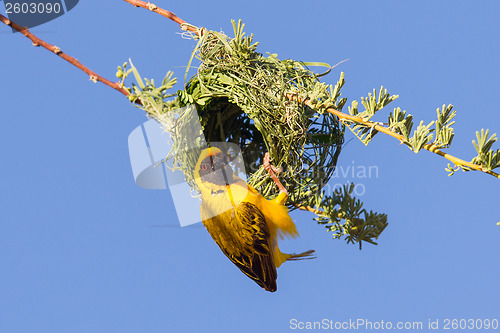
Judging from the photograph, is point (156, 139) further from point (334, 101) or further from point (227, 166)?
point (334, 101)

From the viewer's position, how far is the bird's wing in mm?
3369

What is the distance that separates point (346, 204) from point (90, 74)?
1809 millimetres

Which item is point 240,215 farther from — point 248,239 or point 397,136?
point 397,136

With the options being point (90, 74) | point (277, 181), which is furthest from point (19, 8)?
point (277, 181)

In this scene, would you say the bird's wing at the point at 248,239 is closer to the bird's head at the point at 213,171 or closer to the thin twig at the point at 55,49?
the bird's head at the point at 213,171

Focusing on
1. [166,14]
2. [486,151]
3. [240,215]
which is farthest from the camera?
[240,215]

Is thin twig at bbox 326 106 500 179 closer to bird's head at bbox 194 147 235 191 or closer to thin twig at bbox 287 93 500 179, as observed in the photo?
thin twig at bbox 287 93 500 179

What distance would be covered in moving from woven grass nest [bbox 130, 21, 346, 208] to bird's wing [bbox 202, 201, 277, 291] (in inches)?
9.1

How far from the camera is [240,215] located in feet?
11.0

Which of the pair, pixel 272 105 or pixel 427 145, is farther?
pixel 272 105

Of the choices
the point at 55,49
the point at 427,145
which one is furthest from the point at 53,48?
the point at 427,145

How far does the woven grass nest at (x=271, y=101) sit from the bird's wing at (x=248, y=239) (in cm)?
23

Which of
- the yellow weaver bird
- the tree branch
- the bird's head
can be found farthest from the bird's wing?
the tree branch

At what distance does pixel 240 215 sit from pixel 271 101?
1.99 ft
